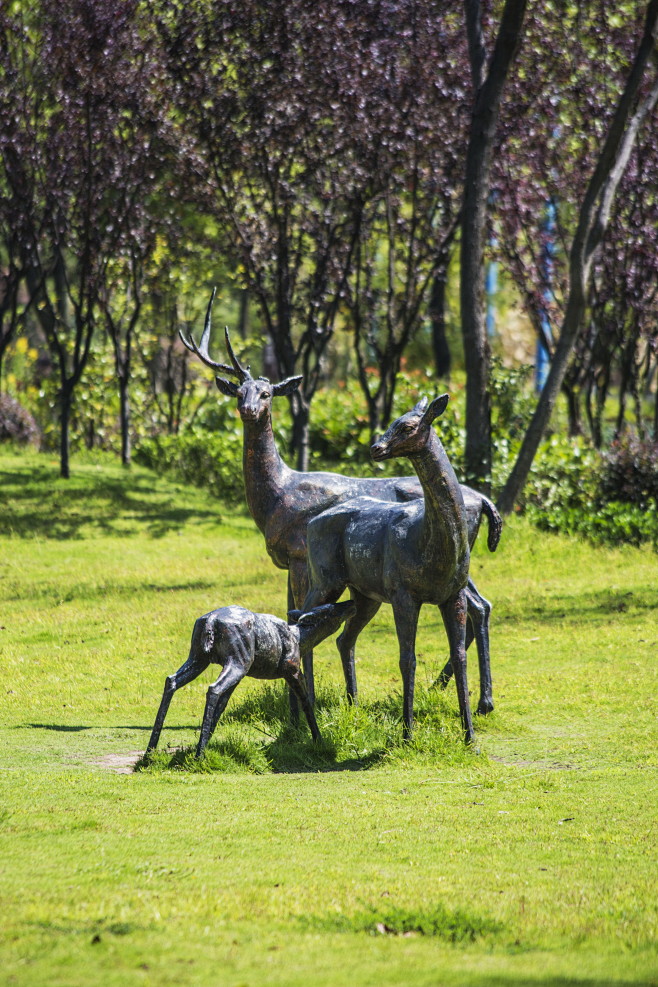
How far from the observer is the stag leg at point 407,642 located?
8.44 m

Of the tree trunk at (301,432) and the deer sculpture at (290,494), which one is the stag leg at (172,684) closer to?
the deer sculpture at (290,494)

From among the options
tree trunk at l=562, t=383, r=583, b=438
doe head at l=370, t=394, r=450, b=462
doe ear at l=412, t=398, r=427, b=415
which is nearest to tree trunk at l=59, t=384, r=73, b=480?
tree trunk at l=562, t=383, r=583, b=438

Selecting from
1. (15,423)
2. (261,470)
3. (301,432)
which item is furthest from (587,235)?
(15,423)

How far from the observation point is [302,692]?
8531mm

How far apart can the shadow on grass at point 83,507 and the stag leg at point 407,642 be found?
1136 cm

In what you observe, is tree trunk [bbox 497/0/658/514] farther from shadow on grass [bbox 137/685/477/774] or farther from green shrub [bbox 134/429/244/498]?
shadow on grass [bbox 137/685/477/774]

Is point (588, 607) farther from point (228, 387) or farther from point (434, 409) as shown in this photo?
point (434, 409)

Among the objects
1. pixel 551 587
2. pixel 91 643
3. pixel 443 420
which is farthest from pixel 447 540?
pixel 443 420

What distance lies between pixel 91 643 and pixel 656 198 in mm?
15173

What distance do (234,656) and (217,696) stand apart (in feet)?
0.98

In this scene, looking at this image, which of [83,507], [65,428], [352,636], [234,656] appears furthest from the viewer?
[65,428]

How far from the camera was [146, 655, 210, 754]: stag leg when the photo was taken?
809cm

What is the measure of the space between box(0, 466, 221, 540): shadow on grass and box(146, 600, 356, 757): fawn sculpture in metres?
11.1

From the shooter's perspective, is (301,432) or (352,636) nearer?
(352,636)
